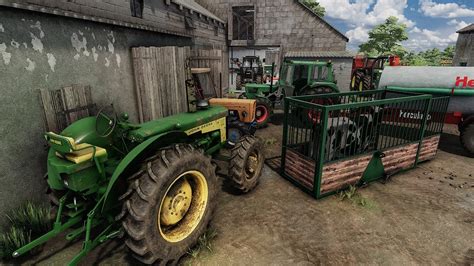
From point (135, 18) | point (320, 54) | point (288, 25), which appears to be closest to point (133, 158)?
point (135, 18)

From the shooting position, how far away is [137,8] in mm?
6594

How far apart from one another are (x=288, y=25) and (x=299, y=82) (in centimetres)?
787

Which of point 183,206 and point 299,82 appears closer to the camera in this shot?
point 183,206

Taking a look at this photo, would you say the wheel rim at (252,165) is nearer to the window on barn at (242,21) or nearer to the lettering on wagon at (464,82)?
the lettering on wagon at (464,82)

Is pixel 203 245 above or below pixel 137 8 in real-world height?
below

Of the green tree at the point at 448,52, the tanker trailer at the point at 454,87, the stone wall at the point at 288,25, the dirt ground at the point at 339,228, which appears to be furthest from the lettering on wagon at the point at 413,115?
the green tree at the point at 448,52

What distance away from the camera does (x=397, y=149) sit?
17.1 ft

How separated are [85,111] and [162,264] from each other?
319 cm

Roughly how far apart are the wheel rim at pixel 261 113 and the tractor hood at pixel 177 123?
4295 mm

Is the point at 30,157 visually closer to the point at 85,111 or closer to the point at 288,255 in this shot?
the point at 85,111

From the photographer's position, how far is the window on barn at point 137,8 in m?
6.37

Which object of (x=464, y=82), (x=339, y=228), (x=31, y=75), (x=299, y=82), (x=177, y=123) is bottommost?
(x=339, y=228)

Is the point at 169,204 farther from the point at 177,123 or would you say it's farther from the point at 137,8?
the point at 137,8

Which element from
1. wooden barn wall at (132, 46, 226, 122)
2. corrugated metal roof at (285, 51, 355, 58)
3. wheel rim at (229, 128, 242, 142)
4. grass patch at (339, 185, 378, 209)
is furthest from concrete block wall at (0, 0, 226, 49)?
grass patch at (339, 185, 378, 209)
